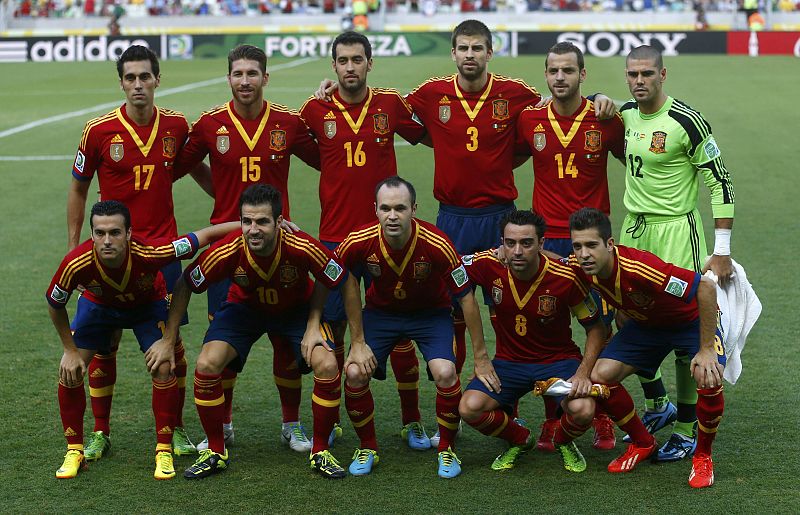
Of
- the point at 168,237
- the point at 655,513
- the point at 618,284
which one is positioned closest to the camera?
the point at 655,513

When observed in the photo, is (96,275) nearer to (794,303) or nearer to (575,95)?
(575,95)

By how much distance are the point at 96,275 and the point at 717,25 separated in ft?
114

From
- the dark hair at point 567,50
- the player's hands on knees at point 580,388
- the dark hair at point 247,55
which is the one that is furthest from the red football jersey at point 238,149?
the player's hands on knees at point 580,388

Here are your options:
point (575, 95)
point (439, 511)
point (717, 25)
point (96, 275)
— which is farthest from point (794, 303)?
point (717, 25)

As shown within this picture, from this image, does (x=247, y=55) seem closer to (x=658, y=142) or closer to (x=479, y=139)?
(x=479, y=139)

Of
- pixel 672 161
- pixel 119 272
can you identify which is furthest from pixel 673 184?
pixel 119 272

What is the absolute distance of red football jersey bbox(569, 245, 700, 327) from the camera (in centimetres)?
585

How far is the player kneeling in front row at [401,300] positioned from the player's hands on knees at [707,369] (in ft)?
3.73

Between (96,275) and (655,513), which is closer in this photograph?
(655,513)

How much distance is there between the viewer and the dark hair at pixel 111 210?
19.5 feet

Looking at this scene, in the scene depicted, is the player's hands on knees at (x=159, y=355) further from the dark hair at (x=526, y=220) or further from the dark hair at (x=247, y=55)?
the dark hair at (x=526, y=220)

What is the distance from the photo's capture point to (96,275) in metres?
6.08

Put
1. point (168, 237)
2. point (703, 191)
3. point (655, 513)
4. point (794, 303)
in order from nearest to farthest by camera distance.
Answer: point (655, 513), point (168, 237), point (794, 303), point (703, 191)

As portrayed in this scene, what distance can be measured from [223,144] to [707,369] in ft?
10.0
